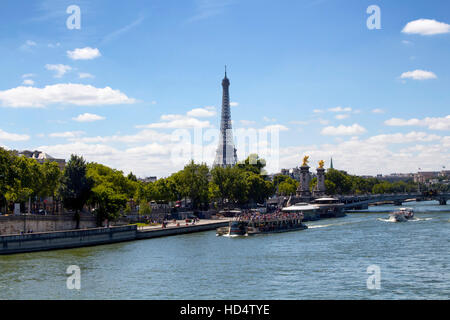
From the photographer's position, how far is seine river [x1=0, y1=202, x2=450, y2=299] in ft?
90.2

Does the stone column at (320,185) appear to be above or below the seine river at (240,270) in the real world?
above

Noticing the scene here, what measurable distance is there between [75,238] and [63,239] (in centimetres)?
147

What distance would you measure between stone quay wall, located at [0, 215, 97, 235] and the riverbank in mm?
4499

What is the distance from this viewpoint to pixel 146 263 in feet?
124

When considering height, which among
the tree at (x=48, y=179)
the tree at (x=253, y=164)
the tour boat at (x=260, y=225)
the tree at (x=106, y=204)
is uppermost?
the tree at (x=253, y=164)

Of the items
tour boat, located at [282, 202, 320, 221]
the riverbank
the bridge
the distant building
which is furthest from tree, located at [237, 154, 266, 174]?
the riverbank

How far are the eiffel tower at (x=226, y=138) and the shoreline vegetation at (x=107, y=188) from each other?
23.9m

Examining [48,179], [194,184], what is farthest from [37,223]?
[194,184]

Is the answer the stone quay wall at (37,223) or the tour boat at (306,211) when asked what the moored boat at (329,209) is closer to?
the tour boat at (306,211)

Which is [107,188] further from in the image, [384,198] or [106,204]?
[384,198]

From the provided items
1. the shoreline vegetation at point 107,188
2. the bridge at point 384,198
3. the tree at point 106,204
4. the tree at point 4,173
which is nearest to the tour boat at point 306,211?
the shoreline vegetation at point 107,188

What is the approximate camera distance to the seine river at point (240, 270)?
2748 centimetres

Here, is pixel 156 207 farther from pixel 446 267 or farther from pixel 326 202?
pixel 446 267
